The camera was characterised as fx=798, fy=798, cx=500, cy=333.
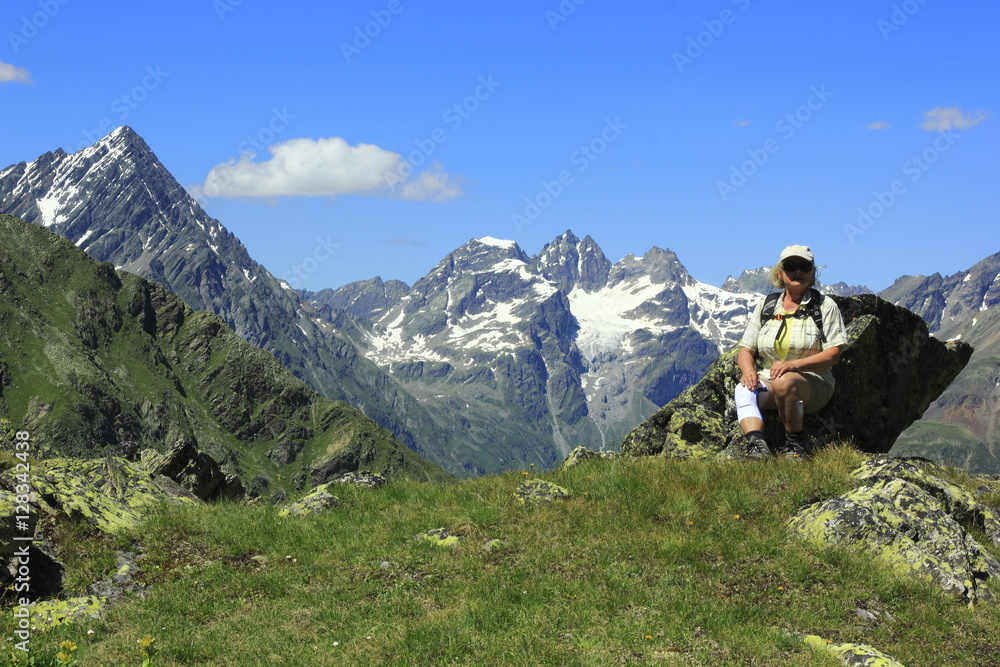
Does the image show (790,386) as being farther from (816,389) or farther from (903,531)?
(903,531)

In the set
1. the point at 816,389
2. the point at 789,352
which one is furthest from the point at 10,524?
the point at 816,389

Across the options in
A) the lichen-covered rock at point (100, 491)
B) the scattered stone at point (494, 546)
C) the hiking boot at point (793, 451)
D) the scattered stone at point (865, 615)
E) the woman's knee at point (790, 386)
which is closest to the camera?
the scattered stone at point (865, 615)

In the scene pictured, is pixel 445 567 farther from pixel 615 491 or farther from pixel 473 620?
pixel 615 491

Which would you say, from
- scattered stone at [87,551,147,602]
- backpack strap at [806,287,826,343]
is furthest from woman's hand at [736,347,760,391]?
scattered stone at [87,551,147,602]

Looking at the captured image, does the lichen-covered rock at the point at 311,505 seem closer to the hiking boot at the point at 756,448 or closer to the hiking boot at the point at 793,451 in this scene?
the hiking boot at the point at 756,448

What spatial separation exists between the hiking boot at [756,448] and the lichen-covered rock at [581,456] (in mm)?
4441

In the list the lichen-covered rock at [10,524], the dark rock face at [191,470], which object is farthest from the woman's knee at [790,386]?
the dark rock face at [191,470]

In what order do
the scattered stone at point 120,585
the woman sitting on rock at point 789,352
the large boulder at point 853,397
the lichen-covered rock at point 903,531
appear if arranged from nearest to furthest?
the lichen-covered rock at point 903,531
the scattered stone at point 120,585
the woman sitting on rock at point 789,352
the large boulder at point 853,397

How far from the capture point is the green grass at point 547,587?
1068cm

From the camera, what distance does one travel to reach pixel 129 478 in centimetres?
1880

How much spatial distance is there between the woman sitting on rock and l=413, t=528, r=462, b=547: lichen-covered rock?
22.2 ft

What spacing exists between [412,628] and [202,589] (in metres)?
4.29

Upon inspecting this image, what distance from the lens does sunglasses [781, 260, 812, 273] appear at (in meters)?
17.0

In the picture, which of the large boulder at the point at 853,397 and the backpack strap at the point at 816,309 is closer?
the backpack strap at the point at 816,309
